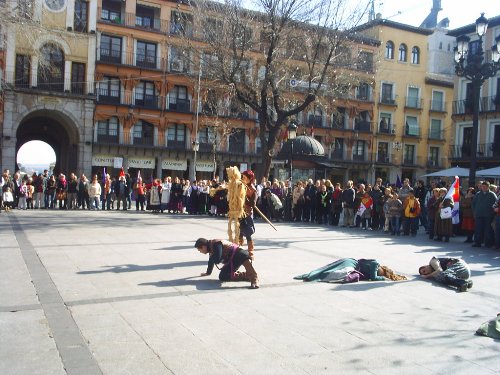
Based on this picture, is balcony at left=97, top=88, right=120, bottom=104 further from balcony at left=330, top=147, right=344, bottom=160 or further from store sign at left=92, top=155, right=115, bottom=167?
balcony at left=330, top=147, right=344, bottom=160

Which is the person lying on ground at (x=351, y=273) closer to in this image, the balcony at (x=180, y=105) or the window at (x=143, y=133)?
the window at (x=143, y=133)

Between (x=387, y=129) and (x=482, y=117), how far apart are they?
1497cm

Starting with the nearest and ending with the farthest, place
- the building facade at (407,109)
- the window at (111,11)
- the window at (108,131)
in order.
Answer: the window at (108,131) < the window at (111,11) < the building facade at (407,109)

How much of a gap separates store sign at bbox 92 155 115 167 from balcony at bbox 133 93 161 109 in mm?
4975

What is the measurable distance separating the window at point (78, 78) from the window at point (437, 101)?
36.0 meters

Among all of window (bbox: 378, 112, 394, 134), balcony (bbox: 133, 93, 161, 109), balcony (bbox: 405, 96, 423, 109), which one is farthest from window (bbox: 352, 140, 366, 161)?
balcony (bbox: 133, 93, 161, 109)

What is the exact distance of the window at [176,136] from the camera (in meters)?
42.8

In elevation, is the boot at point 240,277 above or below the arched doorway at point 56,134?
below

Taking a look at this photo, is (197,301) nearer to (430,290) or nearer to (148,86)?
(430,290)

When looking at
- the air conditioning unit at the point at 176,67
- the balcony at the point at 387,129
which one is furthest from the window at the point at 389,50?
the air conditioning unit at the point at 176,67

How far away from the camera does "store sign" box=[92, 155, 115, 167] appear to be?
39325 millimetres

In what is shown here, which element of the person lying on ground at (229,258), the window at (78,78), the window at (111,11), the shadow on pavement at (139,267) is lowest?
the shadow on pavement at (139,267)

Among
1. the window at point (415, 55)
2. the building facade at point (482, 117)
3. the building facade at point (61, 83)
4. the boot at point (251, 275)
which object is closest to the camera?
the boot at point (251, 275)

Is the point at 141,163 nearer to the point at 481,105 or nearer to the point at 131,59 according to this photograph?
the point at 131,59
